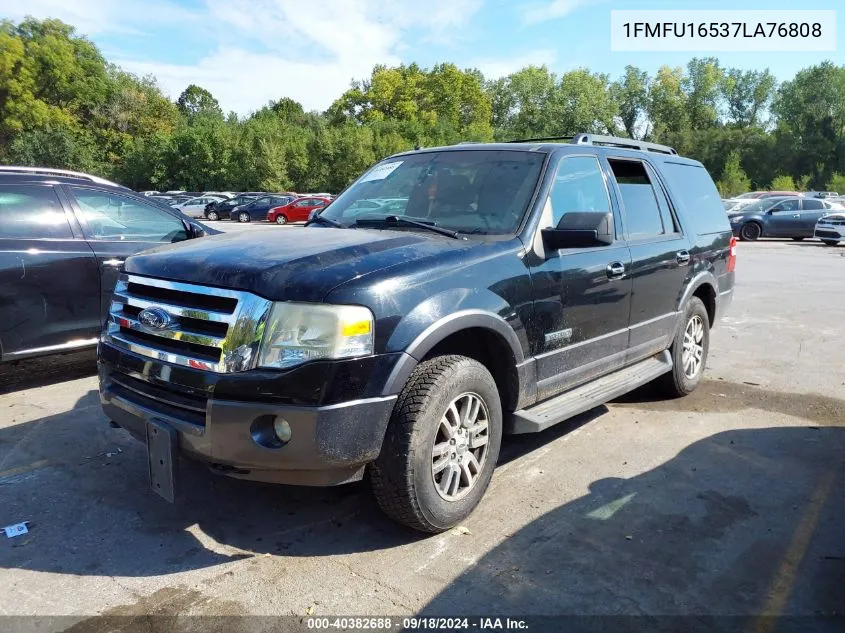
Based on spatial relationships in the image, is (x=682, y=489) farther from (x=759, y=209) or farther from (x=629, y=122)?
(x=629, y=122)

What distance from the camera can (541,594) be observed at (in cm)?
280

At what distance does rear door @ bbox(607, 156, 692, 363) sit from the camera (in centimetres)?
466

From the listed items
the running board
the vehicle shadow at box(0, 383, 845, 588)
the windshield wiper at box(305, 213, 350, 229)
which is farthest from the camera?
the windshield wiper at box(305, 213, 350, 229)

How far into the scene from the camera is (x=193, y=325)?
301 centimetres

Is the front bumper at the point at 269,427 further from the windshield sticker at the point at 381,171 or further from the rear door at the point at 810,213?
the rear door at the point at 810,213

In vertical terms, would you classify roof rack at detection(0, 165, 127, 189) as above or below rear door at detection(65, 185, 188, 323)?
above

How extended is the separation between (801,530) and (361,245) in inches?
103

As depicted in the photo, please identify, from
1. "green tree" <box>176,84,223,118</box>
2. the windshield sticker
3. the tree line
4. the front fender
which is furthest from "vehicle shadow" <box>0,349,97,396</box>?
"green tree" <box>176,84,223,118</box>

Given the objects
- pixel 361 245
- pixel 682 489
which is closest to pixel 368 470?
pixel 361 245

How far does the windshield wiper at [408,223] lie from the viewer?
3.75m

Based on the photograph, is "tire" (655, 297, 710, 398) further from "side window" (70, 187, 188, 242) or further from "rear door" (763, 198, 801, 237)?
"rear door" (763, 198, 801, 237)

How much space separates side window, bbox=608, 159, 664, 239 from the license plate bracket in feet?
10.7

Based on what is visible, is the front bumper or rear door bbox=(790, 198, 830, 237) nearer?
the front bumper

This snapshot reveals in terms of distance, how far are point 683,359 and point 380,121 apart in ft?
187
